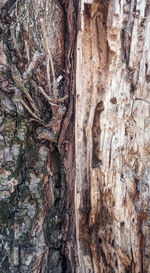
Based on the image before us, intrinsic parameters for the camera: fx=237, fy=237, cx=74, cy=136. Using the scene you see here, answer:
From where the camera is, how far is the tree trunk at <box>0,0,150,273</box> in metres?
1.25

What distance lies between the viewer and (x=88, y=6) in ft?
4.02

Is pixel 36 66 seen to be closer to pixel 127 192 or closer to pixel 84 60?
pixel 84 60

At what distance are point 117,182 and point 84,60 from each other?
Answer: 2.25ft

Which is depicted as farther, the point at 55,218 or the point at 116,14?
the point at 55,218

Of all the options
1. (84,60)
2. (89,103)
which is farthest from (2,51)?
(89,103)

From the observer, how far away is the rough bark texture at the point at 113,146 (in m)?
1.26

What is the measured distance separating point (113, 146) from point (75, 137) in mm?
214

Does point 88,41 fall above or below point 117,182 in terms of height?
above

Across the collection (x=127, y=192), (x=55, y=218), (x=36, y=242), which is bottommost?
(x=36, y=242)

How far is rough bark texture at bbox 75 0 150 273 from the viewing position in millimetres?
1257

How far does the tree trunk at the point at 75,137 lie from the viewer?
1.25 m

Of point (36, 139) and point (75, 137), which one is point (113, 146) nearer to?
point (75, 137)

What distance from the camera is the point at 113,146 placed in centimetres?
129

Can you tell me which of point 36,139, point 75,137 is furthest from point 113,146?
point 36,139
